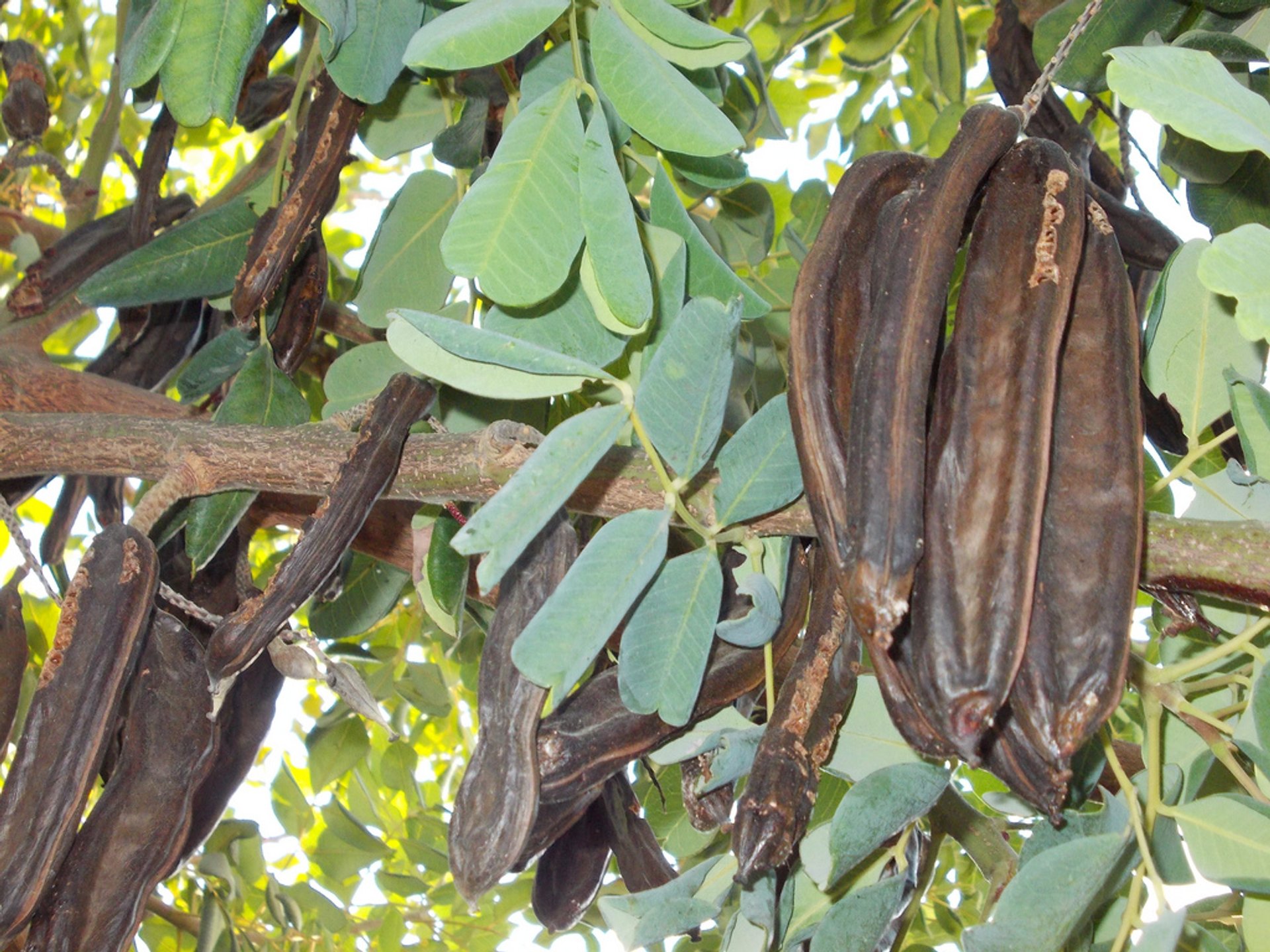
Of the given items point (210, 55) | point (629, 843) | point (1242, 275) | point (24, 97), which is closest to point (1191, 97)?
point (1242, 275)

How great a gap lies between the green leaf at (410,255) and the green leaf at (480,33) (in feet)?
1.41

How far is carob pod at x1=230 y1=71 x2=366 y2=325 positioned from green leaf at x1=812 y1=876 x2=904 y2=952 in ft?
2.80

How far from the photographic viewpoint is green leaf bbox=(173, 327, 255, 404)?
1.38m

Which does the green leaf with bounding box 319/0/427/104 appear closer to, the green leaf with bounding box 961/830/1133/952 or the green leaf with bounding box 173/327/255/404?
the green leaf with bounding box 173/327/255/404

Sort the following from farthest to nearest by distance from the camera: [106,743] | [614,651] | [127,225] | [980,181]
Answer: [127,225], [614,651], [106,743], [980,181]

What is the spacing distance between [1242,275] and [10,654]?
1225 millimetres

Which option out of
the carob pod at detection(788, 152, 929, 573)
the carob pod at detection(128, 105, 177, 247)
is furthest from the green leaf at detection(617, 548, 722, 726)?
the carob pod at detection(128, 105, 177, 247)

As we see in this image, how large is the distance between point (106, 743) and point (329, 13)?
692 millimetres

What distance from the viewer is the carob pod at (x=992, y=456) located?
69 centimetres

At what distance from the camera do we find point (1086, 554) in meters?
0.74

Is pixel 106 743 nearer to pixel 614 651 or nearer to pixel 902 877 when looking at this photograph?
pixel 614 651

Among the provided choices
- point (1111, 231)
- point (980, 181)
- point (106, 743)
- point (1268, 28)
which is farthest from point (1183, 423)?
point (106, 743)

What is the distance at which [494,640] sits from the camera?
1000 millimetres

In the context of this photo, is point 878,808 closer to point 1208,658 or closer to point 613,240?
point 1208,658
